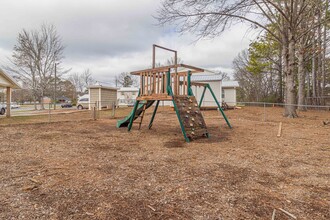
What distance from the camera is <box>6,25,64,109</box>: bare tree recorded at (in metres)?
24.0

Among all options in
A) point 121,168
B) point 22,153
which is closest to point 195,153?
point 121,168

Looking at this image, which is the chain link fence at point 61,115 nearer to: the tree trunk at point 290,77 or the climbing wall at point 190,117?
the climbing wall at point 190,117

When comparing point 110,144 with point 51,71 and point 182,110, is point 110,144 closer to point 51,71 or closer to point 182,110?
point 182,110

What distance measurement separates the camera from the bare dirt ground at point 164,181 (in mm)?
2090

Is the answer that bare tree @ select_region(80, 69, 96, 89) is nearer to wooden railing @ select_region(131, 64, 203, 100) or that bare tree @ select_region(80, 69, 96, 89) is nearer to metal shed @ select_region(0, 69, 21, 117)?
metal shed @ select_region(0, 69, 21, 117)

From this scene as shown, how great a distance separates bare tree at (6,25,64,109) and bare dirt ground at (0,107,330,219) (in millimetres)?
23513

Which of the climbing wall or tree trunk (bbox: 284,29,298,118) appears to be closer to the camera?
the climbing wall

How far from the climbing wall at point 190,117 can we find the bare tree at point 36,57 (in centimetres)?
2308

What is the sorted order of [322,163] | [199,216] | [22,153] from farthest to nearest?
1. [22,153]
2. [322,163]
3. [199,216]

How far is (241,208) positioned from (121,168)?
6.58 ft

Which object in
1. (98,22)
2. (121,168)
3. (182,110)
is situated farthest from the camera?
(98,22)

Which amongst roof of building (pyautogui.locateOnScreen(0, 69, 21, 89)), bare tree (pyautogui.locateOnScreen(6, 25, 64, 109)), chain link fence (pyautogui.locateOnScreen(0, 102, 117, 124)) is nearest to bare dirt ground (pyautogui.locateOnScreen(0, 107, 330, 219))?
chain link fence (pyautogui.locateOnScreen(0, 102, 117, 124))

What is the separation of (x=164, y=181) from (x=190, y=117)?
3.29m

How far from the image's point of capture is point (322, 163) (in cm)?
368
